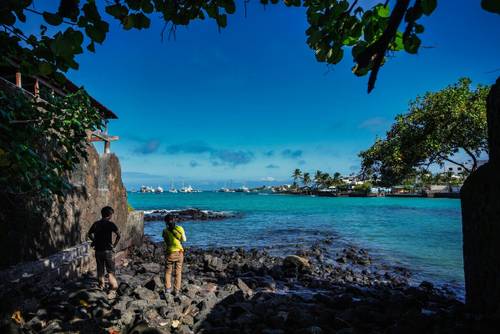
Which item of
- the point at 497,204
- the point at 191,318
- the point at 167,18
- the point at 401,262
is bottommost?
the point at 401,262

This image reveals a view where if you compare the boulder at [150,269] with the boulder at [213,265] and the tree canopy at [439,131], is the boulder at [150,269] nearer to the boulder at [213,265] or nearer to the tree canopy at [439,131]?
the boulder at [213,265]

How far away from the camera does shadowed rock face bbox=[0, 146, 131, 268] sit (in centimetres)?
644

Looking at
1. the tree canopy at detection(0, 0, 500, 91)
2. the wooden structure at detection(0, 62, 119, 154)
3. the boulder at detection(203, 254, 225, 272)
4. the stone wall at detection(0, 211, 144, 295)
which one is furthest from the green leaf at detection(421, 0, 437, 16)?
the wooden structure at detection(0, 62, 119, 154)

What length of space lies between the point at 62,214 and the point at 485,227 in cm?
950

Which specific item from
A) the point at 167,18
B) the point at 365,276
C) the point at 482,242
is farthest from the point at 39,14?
the point at 365,276

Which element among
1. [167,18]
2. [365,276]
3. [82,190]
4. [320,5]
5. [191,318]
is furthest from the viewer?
[365,276]

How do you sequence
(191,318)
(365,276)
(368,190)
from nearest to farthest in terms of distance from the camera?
(191,318) < (365,276) < (368,190)

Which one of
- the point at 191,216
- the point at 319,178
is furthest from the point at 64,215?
the point at 319,178

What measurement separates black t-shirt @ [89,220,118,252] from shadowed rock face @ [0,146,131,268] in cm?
116

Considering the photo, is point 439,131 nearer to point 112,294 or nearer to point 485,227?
point 485,227

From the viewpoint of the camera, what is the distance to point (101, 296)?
255 inches

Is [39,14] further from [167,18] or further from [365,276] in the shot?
[365,276]

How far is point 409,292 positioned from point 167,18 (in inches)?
344

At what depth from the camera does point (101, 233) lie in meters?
7.45
